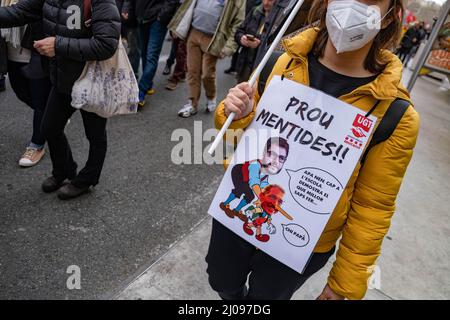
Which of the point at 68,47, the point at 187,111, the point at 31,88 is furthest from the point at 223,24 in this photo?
the point at 68,47

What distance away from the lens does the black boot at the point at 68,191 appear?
9.37 feet

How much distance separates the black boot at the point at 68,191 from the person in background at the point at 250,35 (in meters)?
2.13

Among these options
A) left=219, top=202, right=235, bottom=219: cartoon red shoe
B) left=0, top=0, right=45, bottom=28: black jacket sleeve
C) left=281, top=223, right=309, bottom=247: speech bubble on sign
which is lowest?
left=219, top=202, right=235, bottom=219: cartoon red shoe

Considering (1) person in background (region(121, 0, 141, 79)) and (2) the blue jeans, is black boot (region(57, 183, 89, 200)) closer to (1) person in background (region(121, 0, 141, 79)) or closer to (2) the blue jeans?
(2) the blue jeans

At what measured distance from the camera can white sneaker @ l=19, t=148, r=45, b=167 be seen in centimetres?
315

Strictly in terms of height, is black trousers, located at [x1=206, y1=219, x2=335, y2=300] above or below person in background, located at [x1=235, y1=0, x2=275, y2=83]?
below

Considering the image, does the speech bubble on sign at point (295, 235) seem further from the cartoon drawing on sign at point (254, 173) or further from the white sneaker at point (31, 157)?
the white sneaker at point (31, 157)

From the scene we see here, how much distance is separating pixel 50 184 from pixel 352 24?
253cm

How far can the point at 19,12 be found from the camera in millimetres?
2436

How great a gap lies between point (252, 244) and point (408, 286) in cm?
185

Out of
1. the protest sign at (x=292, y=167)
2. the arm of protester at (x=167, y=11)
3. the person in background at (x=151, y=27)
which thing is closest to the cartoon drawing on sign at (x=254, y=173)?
the protest sign at (x=292, y=167)

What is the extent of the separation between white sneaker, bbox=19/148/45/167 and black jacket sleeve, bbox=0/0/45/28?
1.15 m

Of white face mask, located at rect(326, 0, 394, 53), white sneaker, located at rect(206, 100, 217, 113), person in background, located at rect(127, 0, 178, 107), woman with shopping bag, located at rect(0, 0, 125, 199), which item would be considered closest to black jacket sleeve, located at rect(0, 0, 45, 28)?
woman with shopping bag, located at rect(0, 0, 125, 199)

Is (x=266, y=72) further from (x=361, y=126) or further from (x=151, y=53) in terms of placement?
(x=151, y=53)
